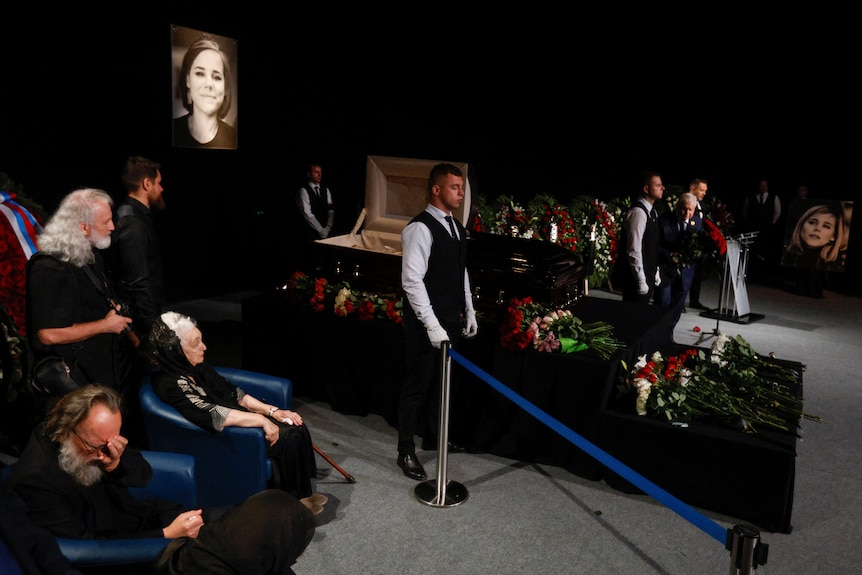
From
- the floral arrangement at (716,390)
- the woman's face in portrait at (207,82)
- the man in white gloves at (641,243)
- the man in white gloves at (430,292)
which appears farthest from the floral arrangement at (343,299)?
the woman's face in portrait at (207,82)

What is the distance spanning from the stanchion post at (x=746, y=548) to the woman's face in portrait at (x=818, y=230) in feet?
27.1

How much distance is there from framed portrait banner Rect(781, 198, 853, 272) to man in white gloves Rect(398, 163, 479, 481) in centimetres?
677

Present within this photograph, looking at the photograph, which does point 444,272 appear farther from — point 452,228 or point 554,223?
point 554,223

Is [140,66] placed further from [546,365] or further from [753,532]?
[753,532]

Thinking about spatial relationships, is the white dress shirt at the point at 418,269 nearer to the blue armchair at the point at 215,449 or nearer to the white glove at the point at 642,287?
the blue armchair at the point at 215,449

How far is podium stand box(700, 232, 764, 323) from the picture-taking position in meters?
7.01

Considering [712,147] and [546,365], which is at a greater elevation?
[712,147]

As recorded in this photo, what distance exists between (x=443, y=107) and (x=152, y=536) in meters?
8.99

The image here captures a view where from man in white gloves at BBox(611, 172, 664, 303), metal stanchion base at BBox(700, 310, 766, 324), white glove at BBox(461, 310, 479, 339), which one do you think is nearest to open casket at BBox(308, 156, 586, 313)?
white glove at BBox(461, 310, 479, 339)

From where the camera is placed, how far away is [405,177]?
4.98 m

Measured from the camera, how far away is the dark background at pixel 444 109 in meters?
6.72

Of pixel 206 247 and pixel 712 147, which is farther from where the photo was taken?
pixel 712 147

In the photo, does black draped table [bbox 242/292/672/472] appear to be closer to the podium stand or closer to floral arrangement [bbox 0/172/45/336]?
floral arrangement [bbox 0/172/45/336]

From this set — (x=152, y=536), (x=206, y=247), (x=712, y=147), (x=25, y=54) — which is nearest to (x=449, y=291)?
(x=152, y=536)
